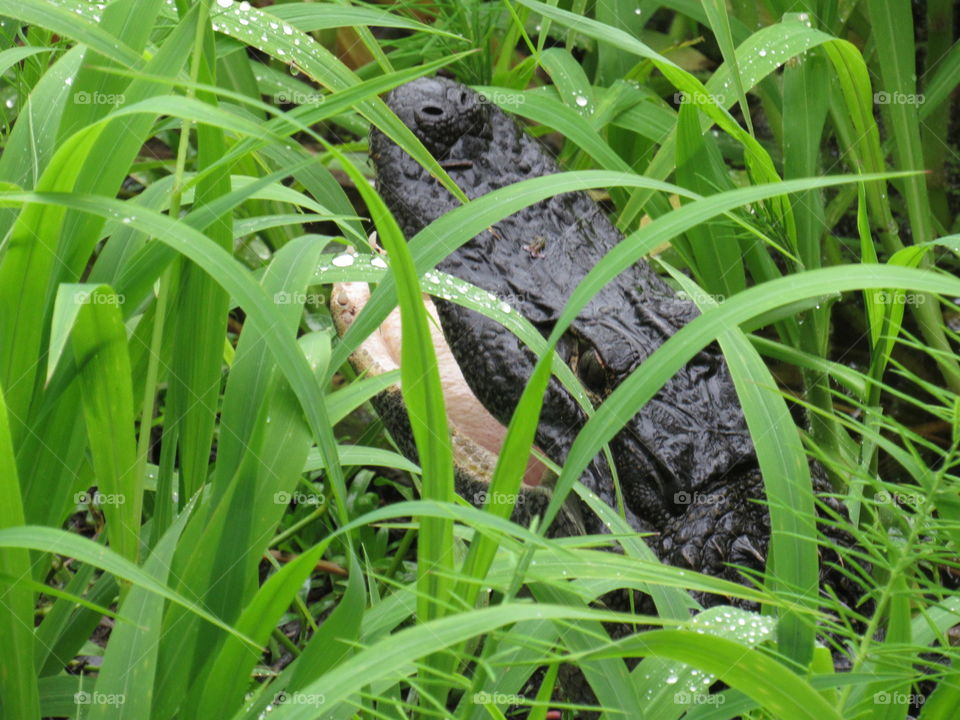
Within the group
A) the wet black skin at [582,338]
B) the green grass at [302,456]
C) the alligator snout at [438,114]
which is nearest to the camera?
the green grass at [302,456]

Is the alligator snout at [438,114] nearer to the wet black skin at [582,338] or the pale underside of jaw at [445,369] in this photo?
the wet black skin at [582,338]

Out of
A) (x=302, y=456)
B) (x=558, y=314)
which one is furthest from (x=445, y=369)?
(x=302, y=456)

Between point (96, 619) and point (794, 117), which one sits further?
point (794, 117)

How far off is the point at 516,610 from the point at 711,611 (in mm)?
376

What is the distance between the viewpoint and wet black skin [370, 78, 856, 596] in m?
1.12

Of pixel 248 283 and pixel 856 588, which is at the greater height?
pixel 248 283

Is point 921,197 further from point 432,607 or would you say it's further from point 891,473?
point 432,607

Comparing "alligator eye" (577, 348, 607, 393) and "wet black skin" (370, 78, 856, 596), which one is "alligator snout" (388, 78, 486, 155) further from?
"alligator eye" (577, 348, 607, 393)

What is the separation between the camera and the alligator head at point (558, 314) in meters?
1.14

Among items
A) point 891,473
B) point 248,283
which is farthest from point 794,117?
point 248,283

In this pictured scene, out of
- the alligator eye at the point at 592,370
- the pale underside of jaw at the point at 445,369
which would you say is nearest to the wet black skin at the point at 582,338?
the alligator eye at the point at 592,370

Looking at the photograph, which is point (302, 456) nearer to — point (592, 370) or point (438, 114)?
point (592, 370)

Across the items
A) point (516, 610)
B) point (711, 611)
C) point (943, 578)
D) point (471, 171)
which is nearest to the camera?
point (516, 610)

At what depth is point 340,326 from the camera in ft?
4.98
